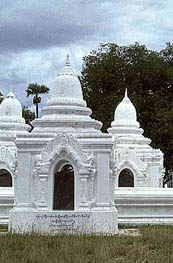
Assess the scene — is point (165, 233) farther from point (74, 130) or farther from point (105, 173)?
point (74, 130)

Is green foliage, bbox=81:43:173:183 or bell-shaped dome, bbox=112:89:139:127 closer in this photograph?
bell-shaped dome, bbox=112:89:139:127

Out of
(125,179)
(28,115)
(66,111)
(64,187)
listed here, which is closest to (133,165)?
(125,179)

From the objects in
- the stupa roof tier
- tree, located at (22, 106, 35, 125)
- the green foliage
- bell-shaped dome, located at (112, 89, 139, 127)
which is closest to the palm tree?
tree, located at (22, 106, 35, 125)

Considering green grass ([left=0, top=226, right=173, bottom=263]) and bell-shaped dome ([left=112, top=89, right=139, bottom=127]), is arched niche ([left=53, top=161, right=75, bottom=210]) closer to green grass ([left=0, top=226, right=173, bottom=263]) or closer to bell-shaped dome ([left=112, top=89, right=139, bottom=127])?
green grass ([left=0, top=226, right=173, bottom=263])

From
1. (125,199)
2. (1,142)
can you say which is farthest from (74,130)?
(1,142)

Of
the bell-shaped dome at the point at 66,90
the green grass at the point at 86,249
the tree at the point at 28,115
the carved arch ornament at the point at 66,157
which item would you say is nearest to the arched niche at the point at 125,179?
the bell-shaped dome at the point at 66,90

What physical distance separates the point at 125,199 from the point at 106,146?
3715 mm

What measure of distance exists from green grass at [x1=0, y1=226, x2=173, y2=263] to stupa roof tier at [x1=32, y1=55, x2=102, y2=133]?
4646 mm

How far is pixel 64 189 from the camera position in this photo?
17188mm

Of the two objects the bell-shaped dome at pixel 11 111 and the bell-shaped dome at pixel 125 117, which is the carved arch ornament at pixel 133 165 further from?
the bell-shaped dome at pixel 11 111

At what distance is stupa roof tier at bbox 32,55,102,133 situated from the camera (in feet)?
57.7

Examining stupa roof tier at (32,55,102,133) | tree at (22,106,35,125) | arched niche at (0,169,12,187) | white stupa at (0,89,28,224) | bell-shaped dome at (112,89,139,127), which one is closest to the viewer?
stupa roof tier at (32,55,102,133)

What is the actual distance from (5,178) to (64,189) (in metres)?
10.3

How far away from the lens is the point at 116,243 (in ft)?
42.0
